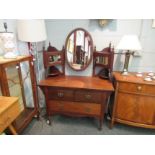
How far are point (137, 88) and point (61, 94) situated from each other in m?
0.95

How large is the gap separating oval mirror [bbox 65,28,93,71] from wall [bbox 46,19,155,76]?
3.3 inches

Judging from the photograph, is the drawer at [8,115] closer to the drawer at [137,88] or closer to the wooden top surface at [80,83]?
the wooden top surface at [80,83]

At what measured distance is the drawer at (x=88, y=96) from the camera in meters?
1.68

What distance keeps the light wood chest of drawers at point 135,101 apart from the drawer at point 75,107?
27cm

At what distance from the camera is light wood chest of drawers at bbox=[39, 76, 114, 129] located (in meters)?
1.68

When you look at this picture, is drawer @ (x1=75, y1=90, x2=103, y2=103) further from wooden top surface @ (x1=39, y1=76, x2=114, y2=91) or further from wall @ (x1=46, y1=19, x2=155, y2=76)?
wall @ (x1=46, y1=19, x2=155, y2=76)

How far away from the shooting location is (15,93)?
158 cm

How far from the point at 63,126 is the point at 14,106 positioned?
3.28 ft

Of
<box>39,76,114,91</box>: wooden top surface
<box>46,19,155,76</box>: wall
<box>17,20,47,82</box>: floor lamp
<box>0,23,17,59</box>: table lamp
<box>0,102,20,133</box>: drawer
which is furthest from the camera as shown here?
<box>46,19,155,76</box>: wall

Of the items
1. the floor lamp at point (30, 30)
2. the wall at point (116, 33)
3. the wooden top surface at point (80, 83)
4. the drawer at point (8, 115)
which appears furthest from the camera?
the wall at point (116, 33)

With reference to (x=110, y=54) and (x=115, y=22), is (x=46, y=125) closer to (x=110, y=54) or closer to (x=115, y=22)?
(x=110, y=54)

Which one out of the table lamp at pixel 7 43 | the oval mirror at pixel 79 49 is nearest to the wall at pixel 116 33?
the oval mirror at pixel 79 49

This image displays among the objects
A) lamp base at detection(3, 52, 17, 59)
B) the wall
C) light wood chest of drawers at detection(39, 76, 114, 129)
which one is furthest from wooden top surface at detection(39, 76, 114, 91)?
lamp base at detection(3, 52, 17, 59)
